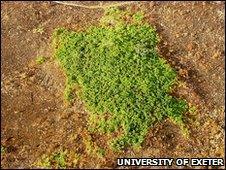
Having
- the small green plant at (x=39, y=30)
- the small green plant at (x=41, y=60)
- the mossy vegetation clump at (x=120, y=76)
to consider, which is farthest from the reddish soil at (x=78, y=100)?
the mossy vegetation clump at (x=120, y=76)

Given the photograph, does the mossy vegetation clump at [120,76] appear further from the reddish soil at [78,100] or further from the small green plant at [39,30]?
the small green plant at [39,30]

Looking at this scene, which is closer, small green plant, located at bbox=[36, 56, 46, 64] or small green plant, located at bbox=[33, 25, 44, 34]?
small green plant, located at bbox=[36, 56, 46, 64]

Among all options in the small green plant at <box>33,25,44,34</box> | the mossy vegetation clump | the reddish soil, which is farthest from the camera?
the small green plant at <box>33,25,44,34</box>

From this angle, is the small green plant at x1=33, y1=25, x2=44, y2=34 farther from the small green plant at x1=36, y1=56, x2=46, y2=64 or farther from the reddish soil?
the small green plant at x1=36, y1=56, x2=46, y2=64

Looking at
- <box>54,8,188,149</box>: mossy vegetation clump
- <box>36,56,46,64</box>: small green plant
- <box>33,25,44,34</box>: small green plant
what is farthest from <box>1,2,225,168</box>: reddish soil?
<box>54,8,188,149</box>: mossy vegetation clump

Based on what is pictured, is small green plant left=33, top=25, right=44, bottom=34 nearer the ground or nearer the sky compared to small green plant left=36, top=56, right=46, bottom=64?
nearer the sky

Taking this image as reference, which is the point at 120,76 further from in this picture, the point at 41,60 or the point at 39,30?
the point at 39,30
